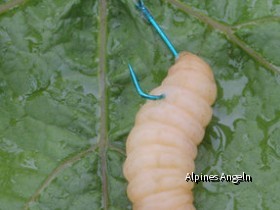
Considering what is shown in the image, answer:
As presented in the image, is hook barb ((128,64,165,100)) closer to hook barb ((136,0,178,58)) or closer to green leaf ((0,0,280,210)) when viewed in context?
green leaf ((0,0,280,210))

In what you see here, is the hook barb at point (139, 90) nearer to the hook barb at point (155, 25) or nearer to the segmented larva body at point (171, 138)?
the segmented larva body at point (171, 138)

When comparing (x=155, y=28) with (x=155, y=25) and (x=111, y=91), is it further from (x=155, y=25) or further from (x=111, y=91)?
(x=111, y=91)

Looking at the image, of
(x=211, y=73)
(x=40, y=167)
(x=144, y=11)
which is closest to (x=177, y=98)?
(x=211, y=73)

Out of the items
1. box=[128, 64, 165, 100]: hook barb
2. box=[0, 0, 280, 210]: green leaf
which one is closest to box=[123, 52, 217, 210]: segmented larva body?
box=[128, 64, 165, 100]: hook barb

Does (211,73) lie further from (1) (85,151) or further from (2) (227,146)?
(1) (85,151)

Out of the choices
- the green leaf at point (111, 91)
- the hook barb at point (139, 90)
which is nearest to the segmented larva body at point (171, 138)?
the hook barb at point (139, 90)
